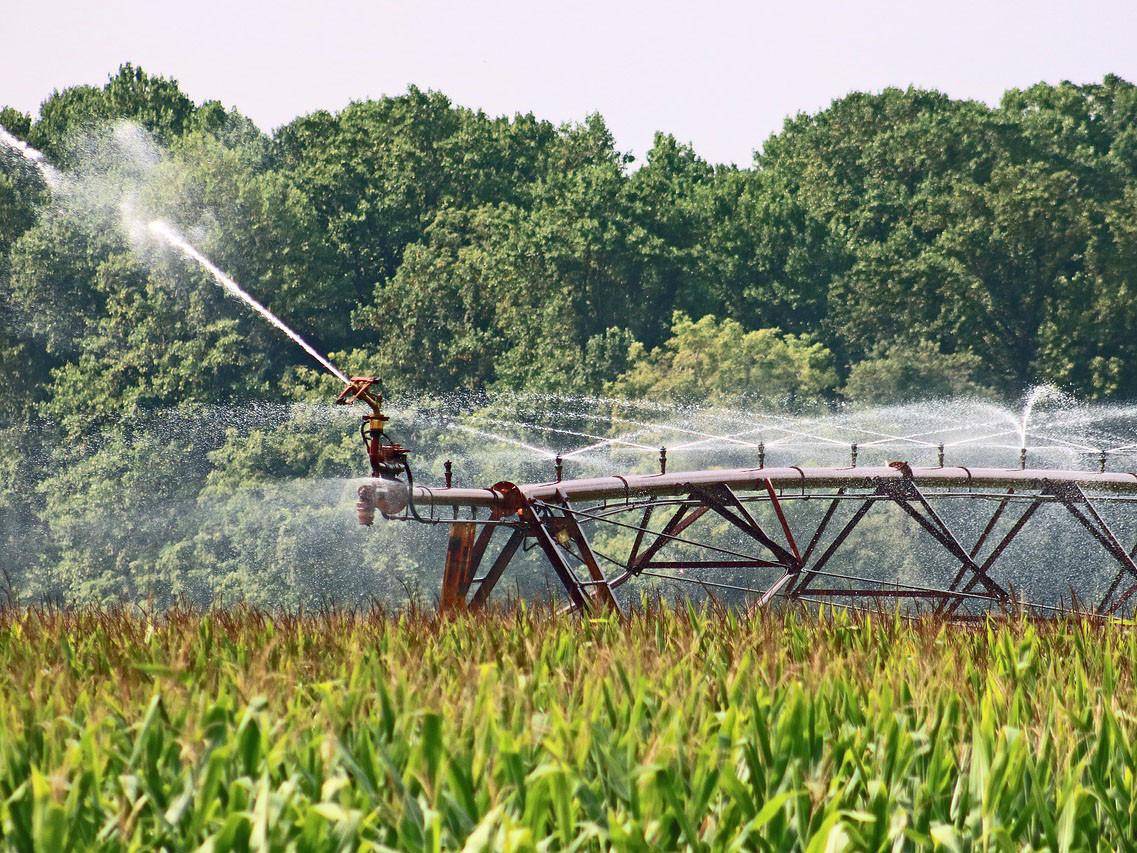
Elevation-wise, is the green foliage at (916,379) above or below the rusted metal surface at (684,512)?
above

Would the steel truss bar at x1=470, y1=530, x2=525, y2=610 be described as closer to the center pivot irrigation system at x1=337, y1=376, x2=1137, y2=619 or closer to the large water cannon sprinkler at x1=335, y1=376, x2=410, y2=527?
the center pivot irrigation system at x1=337, y1=376, x2=1137, y2=619

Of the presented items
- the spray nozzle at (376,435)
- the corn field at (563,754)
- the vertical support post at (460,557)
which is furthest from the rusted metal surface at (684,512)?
the corn field at (563,754)

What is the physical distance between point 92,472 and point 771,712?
167 ft

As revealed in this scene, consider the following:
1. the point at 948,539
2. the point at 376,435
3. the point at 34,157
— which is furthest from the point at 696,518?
the point at 34,157

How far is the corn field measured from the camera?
5121 millimetres

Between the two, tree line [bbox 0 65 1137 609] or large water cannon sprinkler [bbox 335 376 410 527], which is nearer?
large water cannon sprinkler [bbox 335 376 410 527]

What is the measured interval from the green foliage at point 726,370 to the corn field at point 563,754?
39.6 m

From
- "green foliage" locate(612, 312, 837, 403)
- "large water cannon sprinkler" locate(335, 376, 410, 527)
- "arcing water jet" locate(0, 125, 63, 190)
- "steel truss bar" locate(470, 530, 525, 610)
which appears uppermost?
"arcing water jet" locate(0, 125, 63, 190)

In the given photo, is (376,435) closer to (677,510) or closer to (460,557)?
(460,557)

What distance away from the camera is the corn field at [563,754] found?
5121mm

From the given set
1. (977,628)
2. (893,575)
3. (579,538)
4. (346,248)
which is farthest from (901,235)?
(977,628)

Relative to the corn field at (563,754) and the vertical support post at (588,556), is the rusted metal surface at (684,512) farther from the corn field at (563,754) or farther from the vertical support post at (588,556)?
the corn field at (563,754)

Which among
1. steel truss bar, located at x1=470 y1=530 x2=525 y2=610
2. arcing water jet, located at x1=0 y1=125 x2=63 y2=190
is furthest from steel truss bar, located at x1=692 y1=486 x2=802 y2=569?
arcing water jet, located at x1=0 y1=125 x2=63 y2=190

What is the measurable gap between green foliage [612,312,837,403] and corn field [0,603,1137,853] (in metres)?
39.6
